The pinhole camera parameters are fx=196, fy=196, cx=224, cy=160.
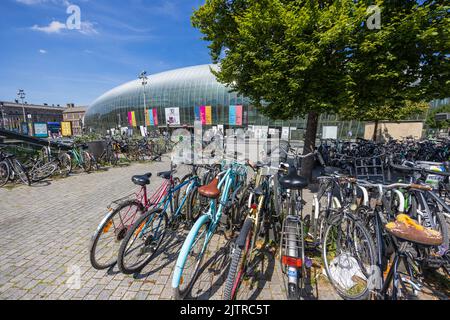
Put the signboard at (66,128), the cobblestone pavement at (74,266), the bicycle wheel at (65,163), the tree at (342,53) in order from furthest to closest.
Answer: the signboard at (66,128) → the bicycle wheel at (65,163) → the tree at (342,53) → the cobblestone pavement at (74,266)

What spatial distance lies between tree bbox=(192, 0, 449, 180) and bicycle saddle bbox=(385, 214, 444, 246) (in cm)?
→ 331

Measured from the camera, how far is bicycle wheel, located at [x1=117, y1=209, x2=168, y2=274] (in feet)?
8.16

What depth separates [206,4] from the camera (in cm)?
568

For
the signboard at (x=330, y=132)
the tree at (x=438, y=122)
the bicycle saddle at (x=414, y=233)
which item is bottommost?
the bicycle saddle at (x=414, y=233)

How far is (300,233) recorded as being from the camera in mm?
2131

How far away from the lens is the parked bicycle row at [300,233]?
186cm

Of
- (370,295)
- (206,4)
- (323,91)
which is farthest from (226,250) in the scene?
(206,4)

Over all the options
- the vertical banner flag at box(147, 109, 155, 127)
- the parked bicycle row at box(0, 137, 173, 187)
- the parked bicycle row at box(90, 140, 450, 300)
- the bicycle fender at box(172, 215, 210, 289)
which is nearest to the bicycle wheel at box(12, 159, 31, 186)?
the parked bicycle row at box(0, 137, 173, 187)

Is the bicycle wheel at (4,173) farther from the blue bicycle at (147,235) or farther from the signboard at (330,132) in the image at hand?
the signboard at (330,132)

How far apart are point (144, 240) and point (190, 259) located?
0.94 m

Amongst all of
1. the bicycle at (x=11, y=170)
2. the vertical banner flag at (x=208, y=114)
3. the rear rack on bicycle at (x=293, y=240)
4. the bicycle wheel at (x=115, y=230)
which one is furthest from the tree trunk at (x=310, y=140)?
the vertical banner flag at (x=208, y=114)

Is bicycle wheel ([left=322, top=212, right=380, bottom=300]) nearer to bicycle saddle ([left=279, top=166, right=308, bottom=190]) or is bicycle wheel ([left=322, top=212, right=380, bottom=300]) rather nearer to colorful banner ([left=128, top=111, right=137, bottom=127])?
bicycle saddle ([left=279, top=166, right=308, bottom=190])

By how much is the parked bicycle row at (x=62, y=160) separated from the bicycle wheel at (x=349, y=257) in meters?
4.35

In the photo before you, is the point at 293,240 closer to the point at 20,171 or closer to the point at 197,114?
the point at 20,171
